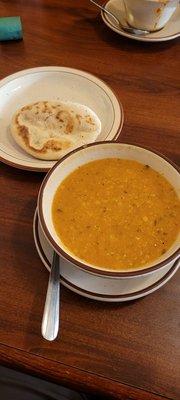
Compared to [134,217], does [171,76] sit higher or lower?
higher

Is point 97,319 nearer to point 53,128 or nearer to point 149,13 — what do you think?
point 53,128

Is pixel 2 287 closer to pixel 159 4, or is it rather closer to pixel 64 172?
pixel 64 172

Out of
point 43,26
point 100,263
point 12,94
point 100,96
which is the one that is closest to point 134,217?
point 100,263

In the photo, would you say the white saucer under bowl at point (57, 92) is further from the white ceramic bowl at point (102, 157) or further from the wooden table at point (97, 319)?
the white ceramic bowl at point (102, 157)

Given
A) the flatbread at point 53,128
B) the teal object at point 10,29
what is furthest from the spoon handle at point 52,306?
the teal object at point 10,29

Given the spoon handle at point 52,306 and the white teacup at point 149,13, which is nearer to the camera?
the spoon handle at point 52,306
